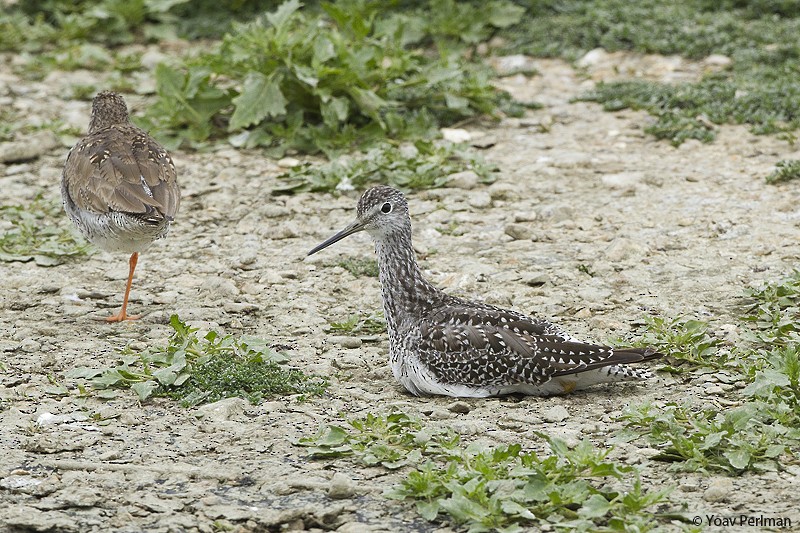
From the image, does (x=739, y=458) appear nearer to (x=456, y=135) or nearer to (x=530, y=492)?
(x=530, y=492)

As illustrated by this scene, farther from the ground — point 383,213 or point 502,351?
point 383,213

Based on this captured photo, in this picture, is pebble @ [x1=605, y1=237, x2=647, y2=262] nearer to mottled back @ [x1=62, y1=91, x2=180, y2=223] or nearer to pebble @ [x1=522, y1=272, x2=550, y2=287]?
pebble @ [x1=522, y1=272, x2=550, y2=287]

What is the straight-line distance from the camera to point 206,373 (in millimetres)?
6816

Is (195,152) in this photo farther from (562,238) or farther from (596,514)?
(596,514)

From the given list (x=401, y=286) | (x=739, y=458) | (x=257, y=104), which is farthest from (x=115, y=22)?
(x=739, y=458)

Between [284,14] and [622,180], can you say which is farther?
[284,14]

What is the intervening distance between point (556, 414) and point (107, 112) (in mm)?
4967

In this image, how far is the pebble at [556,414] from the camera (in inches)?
249

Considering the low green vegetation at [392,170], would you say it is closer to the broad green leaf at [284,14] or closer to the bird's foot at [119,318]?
the broad green leaf at [284,14]

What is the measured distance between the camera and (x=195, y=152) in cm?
1138

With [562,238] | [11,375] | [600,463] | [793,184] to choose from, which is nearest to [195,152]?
[562,238]

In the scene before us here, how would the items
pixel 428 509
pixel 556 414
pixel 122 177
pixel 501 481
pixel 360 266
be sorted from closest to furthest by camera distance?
pixel 428 509, pixel 501 481, pixel 556 414, pixel 122 177, pixel 360 266

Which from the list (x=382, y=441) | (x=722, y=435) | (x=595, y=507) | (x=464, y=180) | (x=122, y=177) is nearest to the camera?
(x=595, y=507)

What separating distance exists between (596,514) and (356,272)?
414 centimetres
